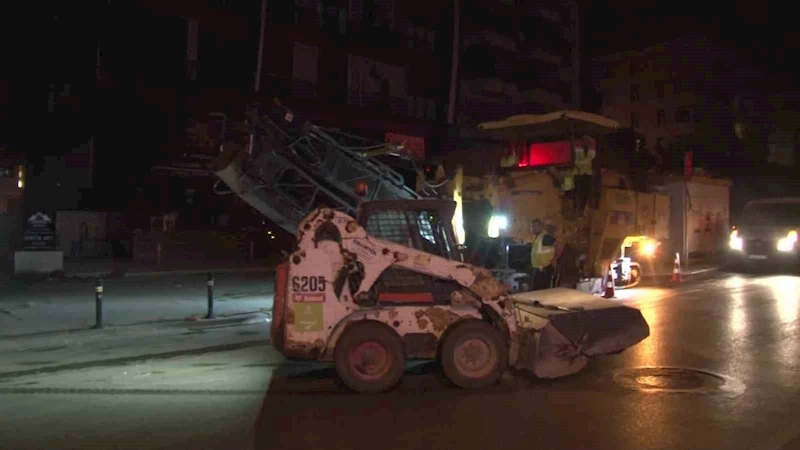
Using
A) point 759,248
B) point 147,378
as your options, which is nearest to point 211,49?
point 759,248

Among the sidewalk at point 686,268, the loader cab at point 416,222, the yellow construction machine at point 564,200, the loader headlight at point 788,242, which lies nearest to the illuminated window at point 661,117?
the sidewalk at point 686,268

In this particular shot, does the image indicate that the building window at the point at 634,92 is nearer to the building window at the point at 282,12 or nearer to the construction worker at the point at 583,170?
the building window at the point at 282,12

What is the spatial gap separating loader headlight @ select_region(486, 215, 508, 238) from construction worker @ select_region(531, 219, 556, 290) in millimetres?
2267

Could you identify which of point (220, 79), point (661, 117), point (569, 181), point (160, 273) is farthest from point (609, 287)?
point (661, 117)

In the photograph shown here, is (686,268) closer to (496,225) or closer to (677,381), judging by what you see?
(496,225)

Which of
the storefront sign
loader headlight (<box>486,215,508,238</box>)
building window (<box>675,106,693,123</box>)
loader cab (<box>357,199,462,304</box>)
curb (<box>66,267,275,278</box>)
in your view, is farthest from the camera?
building window (<box>675,106,693,123</box>)

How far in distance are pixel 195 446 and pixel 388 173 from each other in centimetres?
849

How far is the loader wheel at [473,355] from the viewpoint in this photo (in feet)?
27.2

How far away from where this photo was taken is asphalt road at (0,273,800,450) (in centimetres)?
656

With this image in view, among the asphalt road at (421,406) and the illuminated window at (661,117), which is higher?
the illuminated window at (661,117)

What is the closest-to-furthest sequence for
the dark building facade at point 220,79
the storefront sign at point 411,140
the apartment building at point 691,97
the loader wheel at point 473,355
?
the loader wheel at point 473,355 < the dark building facade at point 220,79 < the storefront sign at point 411,140 < the apartment building at point 691,97

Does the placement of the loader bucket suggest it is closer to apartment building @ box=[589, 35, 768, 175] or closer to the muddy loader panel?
the muddy loader panel

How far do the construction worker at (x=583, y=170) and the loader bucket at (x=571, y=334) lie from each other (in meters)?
5.95

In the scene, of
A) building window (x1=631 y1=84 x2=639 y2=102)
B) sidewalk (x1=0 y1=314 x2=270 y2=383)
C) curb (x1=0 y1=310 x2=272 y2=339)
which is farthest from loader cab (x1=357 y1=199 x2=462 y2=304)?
building window (x1=631 y1=84 x2=639 y2=102)
